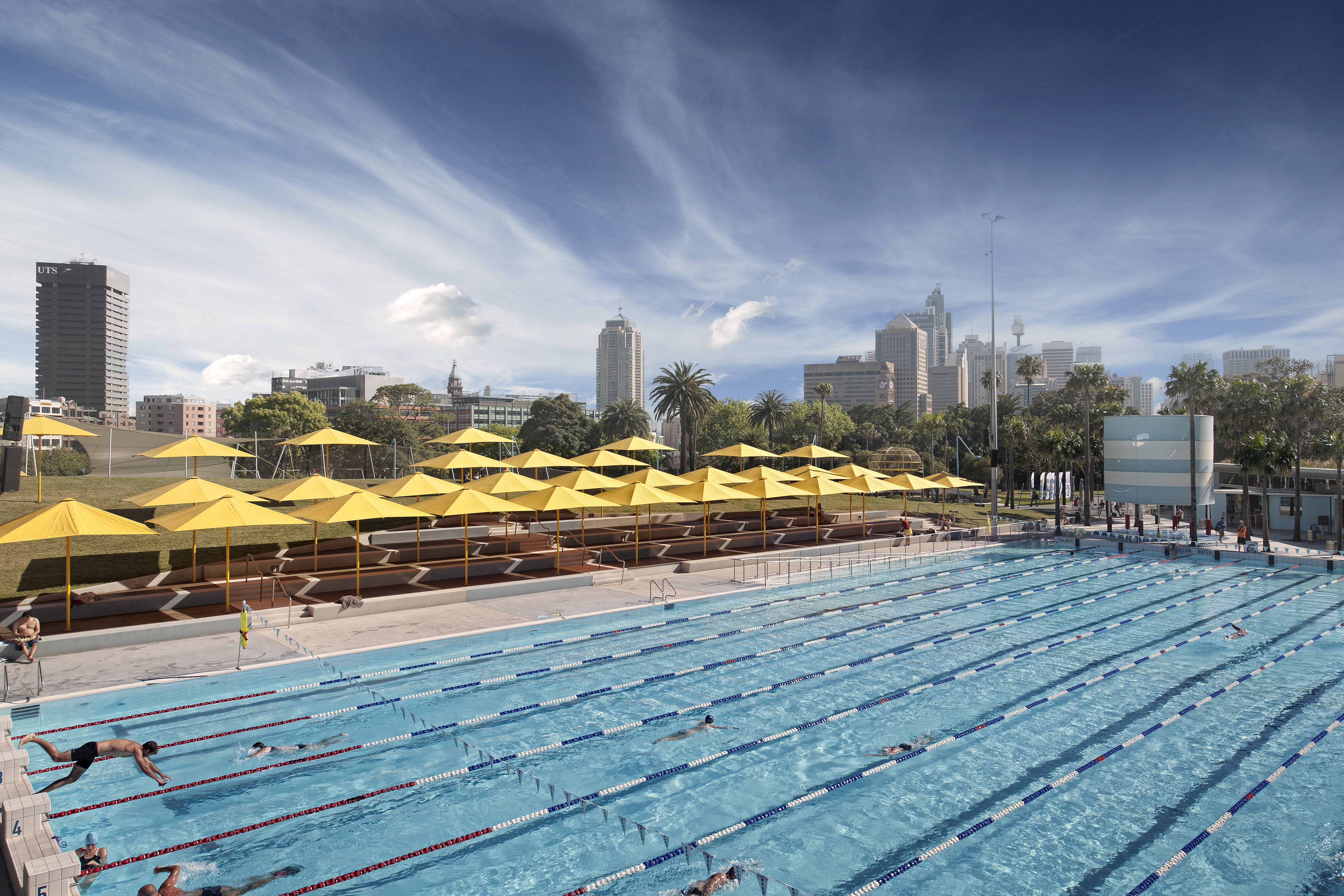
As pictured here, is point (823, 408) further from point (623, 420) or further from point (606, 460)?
point (606, 460)

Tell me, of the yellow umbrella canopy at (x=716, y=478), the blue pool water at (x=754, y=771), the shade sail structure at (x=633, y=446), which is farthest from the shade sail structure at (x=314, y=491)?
the shade sail structure at (x=633, y=446)

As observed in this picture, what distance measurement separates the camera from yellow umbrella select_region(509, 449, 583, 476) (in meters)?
30.4

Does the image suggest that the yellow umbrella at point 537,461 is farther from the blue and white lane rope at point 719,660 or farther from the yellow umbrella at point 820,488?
the blue and white lane rope at point 719,660

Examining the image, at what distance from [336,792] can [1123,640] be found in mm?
18086

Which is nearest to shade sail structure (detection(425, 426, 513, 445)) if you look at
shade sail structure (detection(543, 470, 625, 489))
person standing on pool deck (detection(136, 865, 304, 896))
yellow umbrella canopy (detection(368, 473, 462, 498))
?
shade sail structure (detection(543, 470, 625, 489))

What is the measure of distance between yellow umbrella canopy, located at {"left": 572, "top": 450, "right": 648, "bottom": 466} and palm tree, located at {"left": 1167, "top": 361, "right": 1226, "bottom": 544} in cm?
2888

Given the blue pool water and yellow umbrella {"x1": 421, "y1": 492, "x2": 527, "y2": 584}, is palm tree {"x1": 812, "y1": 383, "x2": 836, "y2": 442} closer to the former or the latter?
yellow umbrella {"x1": 421, "y1": 492, "x2": 527, "y2": 584}

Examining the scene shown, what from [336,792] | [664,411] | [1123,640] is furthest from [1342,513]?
[336,792]

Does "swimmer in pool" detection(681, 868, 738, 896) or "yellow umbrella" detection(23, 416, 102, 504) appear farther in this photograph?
"yellow umbrella" detection(23, 416, 102, 504)

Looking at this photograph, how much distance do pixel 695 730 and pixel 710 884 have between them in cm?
430

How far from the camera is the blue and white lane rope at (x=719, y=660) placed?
12.5 m

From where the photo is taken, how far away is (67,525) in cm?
1350

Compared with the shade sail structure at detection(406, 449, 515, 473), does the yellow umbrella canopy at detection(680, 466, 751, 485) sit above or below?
below

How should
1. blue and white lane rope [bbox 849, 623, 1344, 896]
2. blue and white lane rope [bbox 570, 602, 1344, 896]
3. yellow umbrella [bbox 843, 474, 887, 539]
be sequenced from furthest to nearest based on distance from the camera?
yellow umbrella [bbox 843, 474, 887, 539] < blue and white lane rope [bbox 849, 623, 1344, 896] < blue and white lane rope [bbox 570, 602, 1344, 896]
